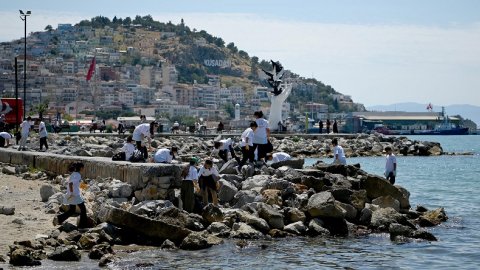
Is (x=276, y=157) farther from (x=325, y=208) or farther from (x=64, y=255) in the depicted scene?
(x=64, y=255)

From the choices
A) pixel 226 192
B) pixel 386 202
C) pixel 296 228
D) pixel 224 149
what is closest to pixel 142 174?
pixel 226 192

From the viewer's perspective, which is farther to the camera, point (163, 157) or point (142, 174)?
point (163, 157)

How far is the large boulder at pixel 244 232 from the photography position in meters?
16.3

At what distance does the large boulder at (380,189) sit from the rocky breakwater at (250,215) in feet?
0.08

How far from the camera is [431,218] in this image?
19422 millimetres

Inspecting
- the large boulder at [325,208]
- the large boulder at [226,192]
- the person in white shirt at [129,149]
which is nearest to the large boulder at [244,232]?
the large boulder at [325,208]

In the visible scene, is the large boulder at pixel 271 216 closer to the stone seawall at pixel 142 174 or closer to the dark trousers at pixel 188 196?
the dark trousers at pixel 188 196

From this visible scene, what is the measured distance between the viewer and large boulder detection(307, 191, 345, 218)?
1720 centimetres

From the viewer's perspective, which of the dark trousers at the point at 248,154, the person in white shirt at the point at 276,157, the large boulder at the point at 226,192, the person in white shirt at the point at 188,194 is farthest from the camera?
the person in white shirt at the point at 276,157

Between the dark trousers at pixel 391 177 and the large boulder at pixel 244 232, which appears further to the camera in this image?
the dark trousers at pixel 391 177

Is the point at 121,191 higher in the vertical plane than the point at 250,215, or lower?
higher

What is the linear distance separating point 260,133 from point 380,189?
11.0ft

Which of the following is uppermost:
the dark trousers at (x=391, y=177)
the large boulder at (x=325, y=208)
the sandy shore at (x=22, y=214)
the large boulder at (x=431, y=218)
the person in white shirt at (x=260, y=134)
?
the person in white shirt at (x=260, y=134)

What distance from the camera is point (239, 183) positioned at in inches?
783
